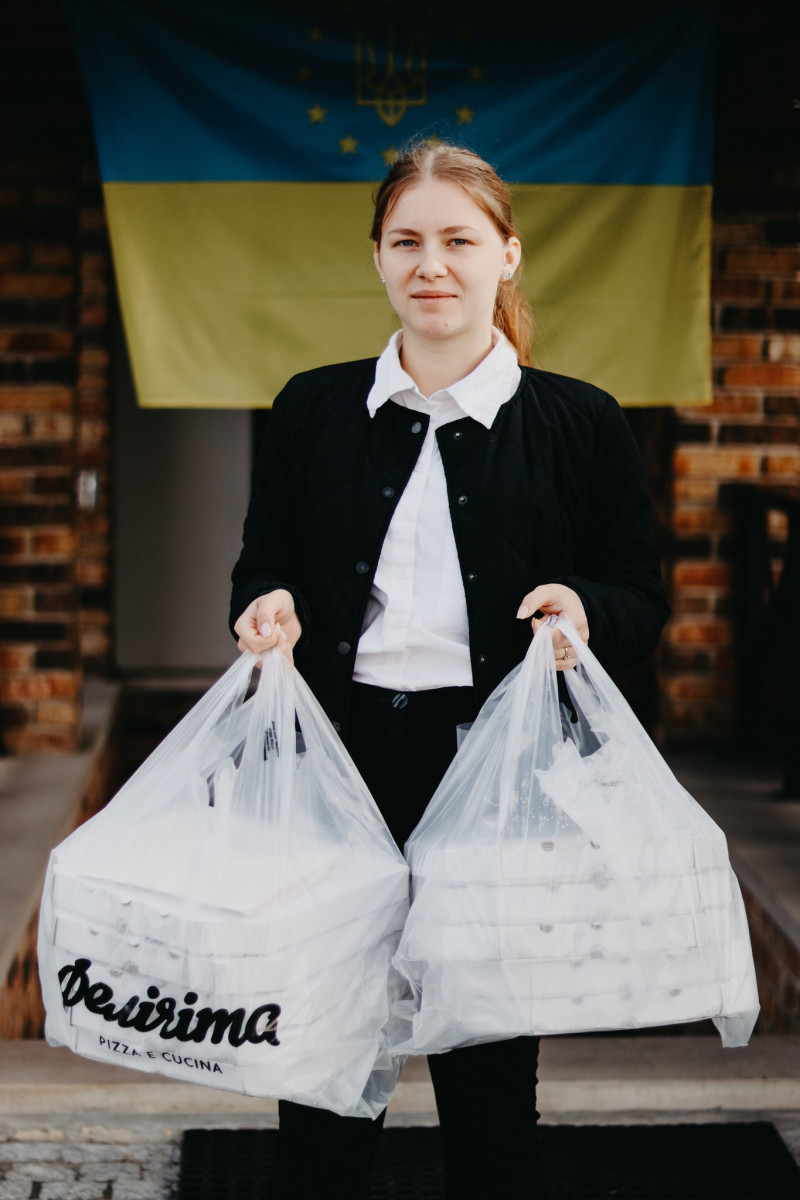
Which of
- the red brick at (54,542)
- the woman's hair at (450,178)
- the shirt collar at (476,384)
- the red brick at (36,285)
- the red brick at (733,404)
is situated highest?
the red brick at (36,285)

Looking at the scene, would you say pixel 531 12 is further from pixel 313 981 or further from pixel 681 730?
pixel 313 981

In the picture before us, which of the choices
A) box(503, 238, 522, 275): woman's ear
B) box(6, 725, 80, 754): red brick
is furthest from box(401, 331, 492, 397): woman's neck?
box(6, 725, 80, 754): red brick

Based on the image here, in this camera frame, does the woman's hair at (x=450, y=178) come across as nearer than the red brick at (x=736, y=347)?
Yes

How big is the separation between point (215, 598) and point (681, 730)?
220cm

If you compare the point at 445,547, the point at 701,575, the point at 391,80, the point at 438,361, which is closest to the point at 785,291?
the point at 701,575

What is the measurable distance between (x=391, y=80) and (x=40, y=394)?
152 centimetres

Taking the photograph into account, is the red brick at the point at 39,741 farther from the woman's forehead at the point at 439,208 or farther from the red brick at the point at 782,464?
the woman's forehead at the point at 439,208

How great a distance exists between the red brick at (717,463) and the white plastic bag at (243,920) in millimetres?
2815

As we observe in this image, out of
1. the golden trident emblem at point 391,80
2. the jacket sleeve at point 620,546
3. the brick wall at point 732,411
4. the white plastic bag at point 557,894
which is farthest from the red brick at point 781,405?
the white plastic bag at point 557,894

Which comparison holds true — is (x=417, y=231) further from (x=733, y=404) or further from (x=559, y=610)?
(x=733, y=404)

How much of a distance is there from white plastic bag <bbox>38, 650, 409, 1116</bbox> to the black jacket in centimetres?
15

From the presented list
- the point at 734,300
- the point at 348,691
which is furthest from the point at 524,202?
the point at 348,691

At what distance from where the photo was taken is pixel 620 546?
1.94m

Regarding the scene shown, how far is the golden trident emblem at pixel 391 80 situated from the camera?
11.7 ft
